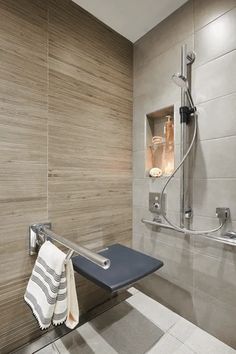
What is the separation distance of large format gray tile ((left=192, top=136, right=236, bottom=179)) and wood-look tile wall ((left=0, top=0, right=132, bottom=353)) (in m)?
0.59

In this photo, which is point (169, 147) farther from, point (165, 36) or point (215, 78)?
point (165, 36)

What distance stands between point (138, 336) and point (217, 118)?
136 cm

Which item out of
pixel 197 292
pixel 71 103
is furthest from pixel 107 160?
pixel 197 292

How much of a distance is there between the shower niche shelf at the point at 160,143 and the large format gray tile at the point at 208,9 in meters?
0.52

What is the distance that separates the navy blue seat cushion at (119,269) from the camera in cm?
100

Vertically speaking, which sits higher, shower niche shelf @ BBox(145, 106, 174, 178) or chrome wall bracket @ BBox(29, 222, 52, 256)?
shower niche shelf @ BBox(145, 106, 174, 178)

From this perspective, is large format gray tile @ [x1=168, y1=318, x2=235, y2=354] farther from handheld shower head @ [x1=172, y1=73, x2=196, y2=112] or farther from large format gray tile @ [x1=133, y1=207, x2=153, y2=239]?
handheld shower head @ [x1=172, y1=73, x2=196, y2=112]

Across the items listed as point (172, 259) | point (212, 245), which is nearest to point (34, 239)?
point (172, 259)

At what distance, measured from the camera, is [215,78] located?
1.16 metres

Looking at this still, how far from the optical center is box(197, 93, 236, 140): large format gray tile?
3.58 ft

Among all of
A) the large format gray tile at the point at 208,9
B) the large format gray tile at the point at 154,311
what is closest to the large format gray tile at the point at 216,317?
the large format gray tile at the point at 154,311

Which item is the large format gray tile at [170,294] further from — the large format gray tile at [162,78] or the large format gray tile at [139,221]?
the large format gray tile at [162,78]

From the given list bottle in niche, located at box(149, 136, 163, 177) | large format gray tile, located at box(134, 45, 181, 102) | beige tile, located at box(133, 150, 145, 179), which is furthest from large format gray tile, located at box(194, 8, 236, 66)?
beige tile, located at box(133, 150, 145, 179)

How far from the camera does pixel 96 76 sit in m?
1.42
